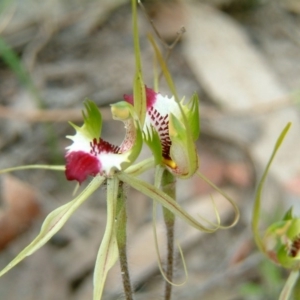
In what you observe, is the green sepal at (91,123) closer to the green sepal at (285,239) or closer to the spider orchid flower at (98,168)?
the spider orchid flower at (98,168)

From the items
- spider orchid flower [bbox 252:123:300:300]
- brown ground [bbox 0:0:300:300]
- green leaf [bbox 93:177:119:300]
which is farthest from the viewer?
brown ground [bbox 0:0:300:300]

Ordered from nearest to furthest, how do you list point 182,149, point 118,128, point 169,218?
point 182,149, point 169,218, point 118,128

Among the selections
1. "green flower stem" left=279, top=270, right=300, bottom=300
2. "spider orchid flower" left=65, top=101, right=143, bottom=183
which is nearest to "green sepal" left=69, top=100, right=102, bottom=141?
"spider orchid flower" left=65, top=101, right=143, bottom=183

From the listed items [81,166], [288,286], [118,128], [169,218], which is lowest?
[118,128]

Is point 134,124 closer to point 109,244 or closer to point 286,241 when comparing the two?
point 109,244

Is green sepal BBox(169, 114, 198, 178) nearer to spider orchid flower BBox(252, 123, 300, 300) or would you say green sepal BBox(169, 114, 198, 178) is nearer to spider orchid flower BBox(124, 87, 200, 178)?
spider orchid flower BBox(124, 87, 200, 178)

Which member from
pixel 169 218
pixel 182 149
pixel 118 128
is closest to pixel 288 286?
pixel 169 218
